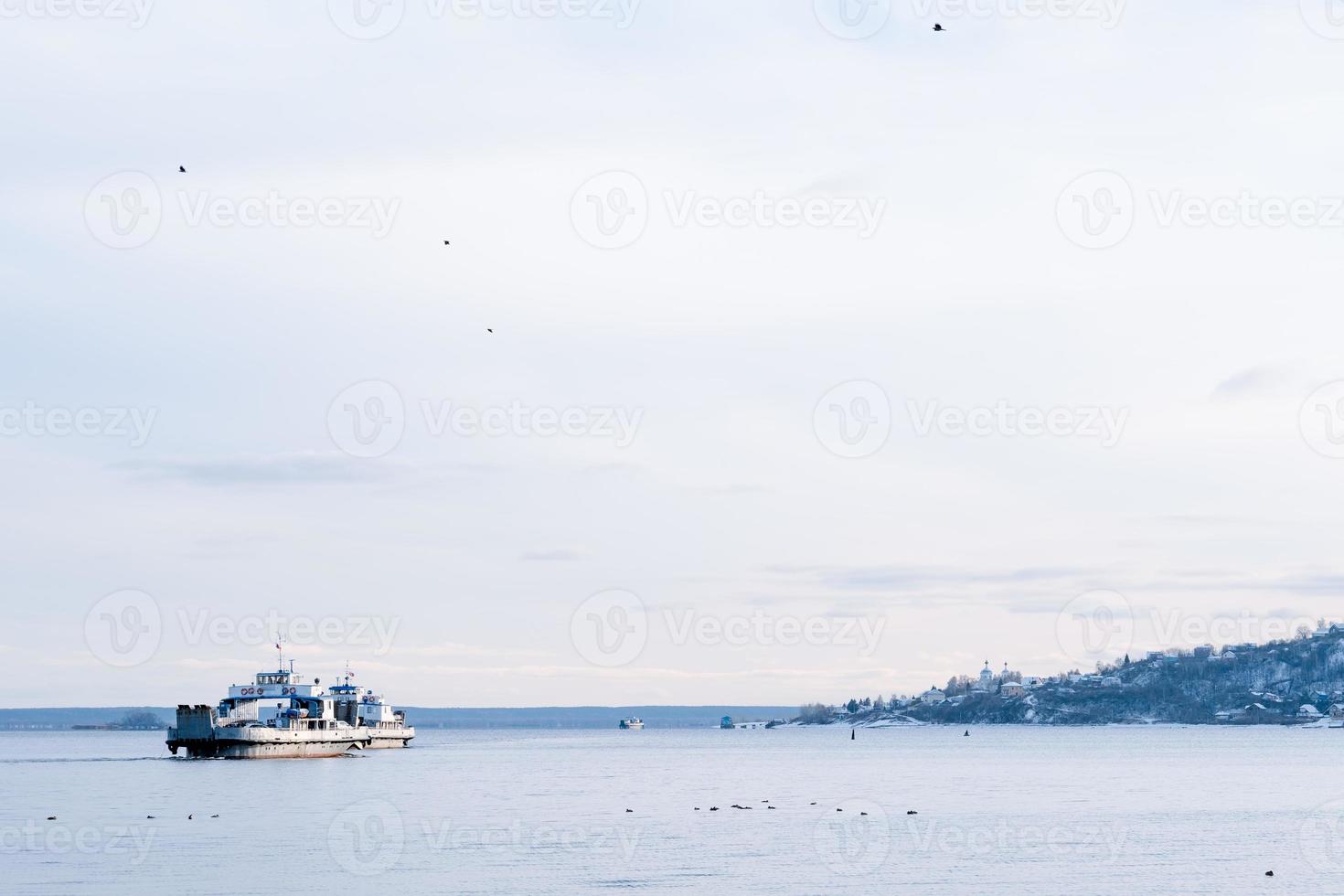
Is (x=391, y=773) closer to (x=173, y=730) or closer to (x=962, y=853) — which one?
(x=173, y=730)

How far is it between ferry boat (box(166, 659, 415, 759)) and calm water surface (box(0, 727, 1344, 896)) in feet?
27.1

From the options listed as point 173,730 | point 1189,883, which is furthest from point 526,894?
point 173,730

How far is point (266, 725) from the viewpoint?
6275 inches

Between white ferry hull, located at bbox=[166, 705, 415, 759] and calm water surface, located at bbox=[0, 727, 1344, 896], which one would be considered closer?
calm water surface, located at bbox=[0, 727, 1344, 896]

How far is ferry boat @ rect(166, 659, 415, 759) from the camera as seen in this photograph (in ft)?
506

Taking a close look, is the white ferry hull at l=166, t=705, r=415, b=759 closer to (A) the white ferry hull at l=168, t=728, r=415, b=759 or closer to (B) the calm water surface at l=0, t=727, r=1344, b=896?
(A) the white ferry hull at l=168, t=728, r=415, b=759

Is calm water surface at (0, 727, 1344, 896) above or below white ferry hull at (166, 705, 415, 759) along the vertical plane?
below

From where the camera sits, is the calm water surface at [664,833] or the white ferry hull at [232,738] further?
the white ferry hull at [232,738]

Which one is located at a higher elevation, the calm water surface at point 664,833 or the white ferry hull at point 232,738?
the white ferry hull at point 232,738

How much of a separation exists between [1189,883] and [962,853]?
1220 cm

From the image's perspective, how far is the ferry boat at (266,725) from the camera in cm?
15425

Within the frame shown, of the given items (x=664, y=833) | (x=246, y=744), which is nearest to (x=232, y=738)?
(x=246, y=744)

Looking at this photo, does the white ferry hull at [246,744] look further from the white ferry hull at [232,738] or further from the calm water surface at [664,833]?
the calm water surface at [664,833]

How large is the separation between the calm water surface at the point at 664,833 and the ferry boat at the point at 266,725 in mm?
8258
